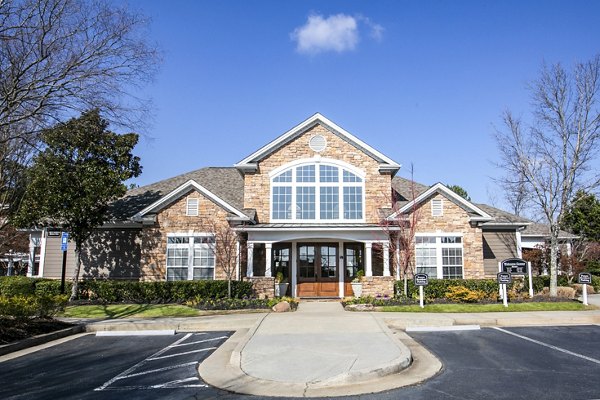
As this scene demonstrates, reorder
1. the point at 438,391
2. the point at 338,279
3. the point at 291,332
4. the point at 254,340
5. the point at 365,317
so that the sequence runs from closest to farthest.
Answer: the point at 438,391
the point at 254,340
the point at 291,332
the point at 365,317
the point at 338,279

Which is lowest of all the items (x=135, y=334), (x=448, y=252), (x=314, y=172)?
(x=135, y=334)

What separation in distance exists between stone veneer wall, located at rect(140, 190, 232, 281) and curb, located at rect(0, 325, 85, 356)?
7277 mm

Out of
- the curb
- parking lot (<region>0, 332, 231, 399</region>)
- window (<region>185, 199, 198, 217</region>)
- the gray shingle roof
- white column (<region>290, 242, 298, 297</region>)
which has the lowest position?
parking lot (<region>0, 332, 231, 399</region>)

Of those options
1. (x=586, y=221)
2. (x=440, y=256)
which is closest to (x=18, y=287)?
(x=440, y=256)

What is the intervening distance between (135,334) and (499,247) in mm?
18019

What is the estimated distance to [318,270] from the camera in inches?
855

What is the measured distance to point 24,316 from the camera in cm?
1251

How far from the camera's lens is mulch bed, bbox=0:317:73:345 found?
11122mm

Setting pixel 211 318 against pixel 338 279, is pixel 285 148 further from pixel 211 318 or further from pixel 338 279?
pixel 211 318

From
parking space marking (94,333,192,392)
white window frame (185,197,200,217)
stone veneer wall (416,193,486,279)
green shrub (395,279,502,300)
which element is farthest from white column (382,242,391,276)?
parking space marking (94,333,192,392)

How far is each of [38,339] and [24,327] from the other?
928mm

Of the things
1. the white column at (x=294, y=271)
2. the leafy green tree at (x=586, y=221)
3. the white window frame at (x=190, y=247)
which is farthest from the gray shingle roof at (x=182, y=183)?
the leafy green tree at (x=586, y=221)

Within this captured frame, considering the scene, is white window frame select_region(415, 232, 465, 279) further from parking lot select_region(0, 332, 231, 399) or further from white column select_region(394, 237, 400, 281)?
parking lot select_region(0, 332, 231, 399)

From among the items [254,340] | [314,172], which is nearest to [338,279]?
[314,172]
